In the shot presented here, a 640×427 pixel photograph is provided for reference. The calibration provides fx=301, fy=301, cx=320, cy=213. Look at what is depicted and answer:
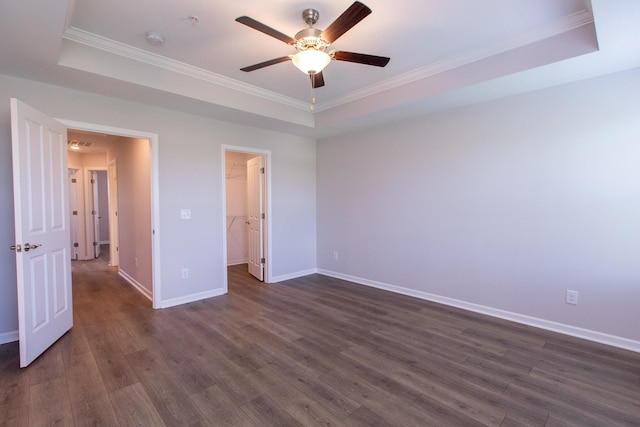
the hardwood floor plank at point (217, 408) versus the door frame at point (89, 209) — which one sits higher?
the door frame at point (89, 209)

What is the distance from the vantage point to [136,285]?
4586 mm

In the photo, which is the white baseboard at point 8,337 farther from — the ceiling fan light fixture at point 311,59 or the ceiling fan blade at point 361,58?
the ceiling fan blade at point 361,58

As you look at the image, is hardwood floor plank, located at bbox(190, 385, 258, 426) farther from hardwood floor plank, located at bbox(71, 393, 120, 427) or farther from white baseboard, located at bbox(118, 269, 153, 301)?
white baseboard, located at bbox(118, 269, 153, 301)

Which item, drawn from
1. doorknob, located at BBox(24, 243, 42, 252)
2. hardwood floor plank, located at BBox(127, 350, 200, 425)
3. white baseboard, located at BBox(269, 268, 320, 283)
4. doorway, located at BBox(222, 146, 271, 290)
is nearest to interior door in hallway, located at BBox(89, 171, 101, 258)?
doorway, located at BBox(222, 146, 271, 290)

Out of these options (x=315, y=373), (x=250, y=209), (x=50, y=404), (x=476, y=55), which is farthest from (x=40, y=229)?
(x=476, y=55)

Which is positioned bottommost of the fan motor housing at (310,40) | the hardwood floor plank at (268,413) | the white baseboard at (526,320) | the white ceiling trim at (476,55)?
the hardwood floor plank at (268,413)

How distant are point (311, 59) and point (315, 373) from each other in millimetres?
2382

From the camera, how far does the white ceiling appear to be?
218 cm

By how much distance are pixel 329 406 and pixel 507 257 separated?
Result: 2.57 m

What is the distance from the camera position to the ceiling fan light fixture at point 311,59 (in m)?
2.21

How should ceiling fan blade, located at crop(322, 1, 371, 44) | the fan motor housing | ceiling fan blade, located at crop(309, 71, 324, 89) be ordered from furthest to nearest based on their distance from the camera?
ceiling fan blade, located at crop(309, 71, 324, 89) → the fan motor housing → ceiling fan blade, located at crop(322, 1, 371, 44)

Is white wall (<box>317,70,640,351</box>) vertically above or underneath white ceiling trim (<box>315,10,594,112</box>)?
underneath

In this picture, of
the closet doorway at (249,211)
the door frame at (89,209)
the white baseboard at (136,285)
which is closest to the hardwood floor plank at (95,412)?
the white baseboard at (136,285)

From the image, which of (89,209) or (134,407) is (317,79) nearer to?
(134,407)
